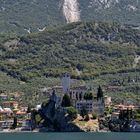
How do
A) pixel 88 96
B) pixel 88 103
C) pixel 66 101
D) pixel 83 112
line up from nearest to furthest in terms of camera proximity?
pixel 83 112 → pixel 66 101 → pixel 88 103 → pixel 88 96

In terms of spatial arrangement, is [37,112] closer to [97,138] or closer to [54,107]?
[54,107]

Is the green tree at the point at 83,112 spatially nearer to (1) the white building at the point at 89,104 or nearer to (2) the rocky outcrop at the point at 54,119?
(1) the white building at the point at 89,104

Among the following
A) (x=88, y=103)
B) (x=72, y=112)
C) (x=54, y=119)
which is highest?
(x=88, y=103)

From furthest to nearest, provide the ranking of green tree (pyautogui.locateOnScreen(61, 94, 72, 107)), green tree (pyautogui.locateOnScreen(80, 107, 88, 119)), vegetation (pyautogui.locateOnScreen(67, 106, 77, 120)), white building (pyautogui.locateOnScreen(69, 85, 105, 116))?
white building (pyautogui.locateOnScreen(69, 85, 105, 116)), green tree (pyautogui.locateOnScreen(61, 94, 72, 107)), green tree (pyautogui.locateOnScreen(80, 107, 88, 119)), vegetation (pyautogui.locateOnScreen(67, 106, 77, 120))

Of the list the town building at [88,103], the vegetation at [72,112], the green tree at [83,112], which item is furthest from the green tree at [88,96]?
the vegetation at [72,112]

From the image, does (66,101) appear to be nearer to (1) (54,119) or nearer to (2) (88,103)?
(1) (54,119)

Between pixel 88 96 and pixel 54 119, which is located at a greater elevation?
pixel 88 96

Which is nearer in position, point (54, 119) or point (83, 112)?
point (83, 112)

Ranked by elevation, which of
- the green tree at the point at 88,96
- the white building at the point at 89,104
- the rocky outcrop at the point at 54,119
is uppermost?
the green tree at the point at 88,96

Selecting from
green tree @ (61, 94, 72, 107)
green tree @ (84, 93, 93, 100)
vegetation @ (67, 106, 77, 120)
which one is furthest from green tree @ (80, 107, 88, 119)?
green tree @ (84, 93, 93, 100)

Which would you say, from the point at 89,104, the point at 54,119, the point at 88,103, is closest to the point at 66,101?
the point at 54,119

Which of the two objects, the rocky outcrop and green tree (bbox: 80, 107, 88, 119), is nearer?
green tree (bbox: 80, 107, 88, 119)

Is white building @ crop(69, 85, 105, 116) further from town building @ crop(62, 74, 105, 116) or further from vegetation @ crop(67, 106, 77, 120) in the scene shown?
vegetation @ crop(67, 106, 77, 120)
